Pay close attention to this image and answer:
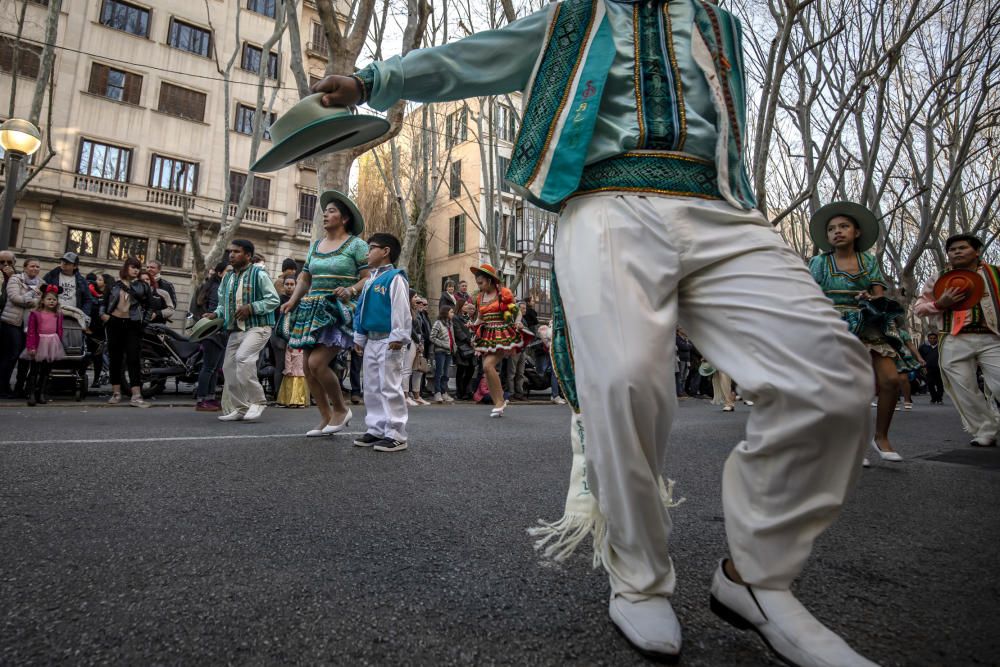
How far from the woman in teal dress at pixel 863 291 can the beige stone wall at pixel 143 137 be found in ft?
→ 67.0

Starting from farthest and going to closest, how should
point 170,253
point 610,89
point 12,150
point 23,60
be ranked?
point 170,253 < point 23,60 < point 12,150 < point 610,89

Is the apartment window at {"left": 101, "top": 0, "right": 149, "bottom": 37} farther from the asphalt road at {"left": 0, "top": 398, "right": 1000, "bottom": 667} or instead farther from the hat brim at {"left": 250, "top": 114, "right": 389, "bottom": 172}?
the hat brim at {"left": 250, "top": 114, "right": 389, "bottom": 172}

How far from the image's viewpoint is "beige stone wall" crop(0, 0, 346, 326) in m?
21.5

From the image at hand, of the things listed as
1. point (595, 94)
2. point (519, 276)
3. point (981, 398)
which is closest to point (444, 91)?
point (595, 94)

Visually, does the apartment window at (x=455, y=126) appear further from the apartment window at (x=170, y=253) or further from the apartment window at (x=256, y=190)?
the apartment window at (x=170, y=253)

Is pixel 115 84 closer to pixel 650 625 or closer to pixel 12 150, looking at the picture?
pixel 12 150

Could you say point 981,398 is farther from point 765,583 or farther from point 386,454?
point 765,583

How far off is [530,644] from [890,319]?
4.52 m

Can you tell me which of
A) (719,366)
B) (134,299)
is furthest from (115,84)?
(719,366)

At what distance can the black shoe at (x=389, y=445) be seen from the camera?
4.44m

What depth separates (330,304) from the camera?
5.24 m

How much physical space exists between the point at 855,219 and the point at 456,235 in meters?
28.1

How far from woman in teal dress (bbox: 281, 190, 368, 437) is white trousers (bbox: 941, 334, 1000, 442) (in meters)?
5.73

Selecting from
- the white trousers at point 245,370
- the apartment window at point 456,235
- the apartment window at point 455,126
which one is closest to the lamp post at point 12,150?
the white trousers at point 245,370
